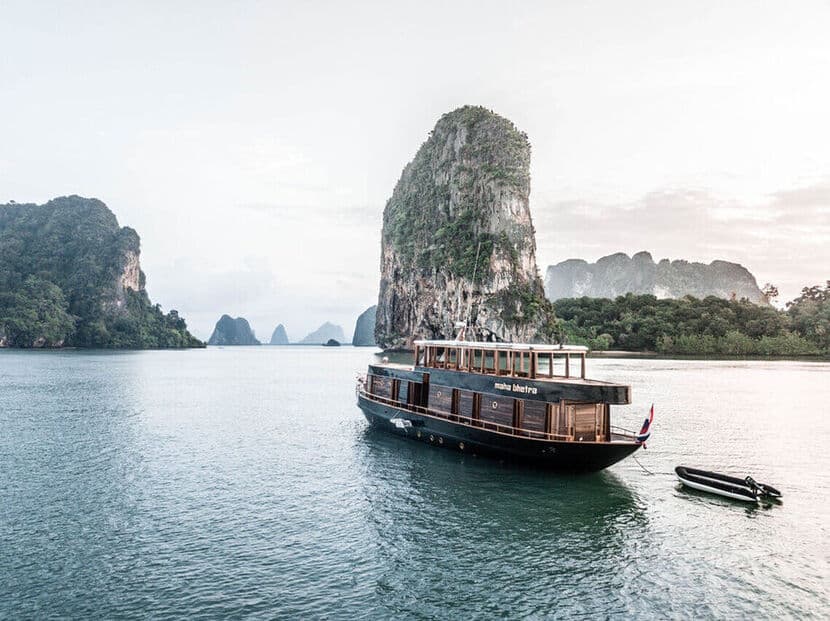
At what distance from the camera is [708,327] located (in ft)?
409

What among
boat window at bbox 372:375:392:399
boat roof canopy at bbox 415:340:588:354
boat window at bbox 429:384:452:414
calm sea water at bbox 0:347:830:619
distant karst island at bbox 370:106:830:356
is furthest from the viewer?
distant karst island at bbox 370:106:830:356

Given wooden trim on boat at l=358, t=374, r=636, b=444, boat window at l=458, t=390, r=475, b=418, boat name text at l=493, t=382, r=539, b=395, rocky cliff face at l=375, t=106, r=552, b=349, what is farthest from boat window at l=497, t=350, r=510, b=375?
rocky cliff face at l=375, t=106, r=552, b=349

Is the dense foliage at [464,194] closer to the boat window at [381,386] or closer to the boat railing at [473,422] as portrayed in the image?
the boat window at [381,386]

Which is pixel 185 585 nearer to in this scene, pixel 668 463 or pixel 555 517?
pixel 555 517

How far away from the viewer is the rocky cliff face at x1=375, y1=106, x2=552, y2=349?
12250 centimetres

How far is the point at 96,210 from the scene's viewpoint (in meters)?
190

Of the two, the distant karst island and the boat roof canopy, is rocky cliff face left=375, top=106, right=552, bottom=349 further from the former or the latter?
the boat roof canopy

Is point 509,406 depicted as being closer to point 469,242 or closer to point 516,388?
point 516,388

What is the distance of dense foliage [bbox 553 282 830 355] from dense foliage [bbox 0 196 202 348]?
138329 mm

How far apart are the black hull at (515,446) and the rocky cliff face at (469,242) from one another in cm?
9302

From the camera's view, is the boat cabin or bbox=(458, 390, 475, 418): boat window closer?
the boat cabin

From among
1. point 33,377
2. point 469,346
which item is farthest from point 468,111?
point 469,346

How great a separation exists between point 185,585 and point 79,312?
177m

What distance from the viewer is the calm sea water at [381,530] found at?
1292 centimetres
